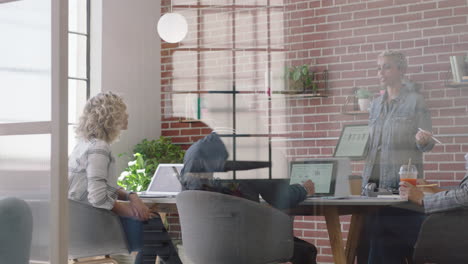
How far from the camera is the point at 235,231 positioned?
2.24m

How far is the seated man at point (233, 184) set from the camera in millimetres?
2168

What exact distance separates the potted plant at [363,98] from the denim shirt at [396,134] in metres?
0.02

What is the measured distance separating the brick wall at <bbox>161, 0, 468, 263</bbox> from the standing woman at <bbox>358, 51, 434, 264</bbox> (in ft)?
0.09

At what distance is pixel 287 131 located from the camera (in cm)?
217

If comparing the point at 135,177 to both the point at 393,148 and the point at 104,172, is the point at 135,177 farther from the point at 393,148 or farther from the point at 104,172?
the point at 393,148

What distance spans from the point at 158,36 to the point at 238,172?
0.57m

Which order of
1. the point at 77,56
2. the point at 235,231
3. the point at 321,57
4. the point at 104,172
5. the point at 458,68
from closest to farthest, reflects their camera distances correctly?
the point at 458,68
the point at 321,57
the point at 235,231
the point at 77,56
the point at 104,172

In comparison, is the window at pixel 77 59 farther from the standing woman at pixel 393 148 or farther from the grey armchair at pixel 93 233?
the standing woman at pixel 393 148

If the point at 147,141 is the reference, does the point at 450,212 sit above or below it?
below

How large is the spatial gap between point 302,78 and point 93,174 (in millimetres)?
1001

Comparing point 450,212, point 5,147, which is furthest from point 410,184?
→ point 5,147

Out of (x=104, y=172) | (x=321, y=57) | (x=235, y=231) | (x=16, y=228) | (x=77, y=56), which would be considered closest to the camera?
(x=321, y=57)

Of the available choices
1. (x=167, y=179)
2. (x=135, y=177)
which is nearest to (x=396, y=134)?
(x=167, y=179)

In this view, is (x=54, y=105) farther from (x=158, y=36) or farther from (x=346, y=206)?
(x=346, y=206)
